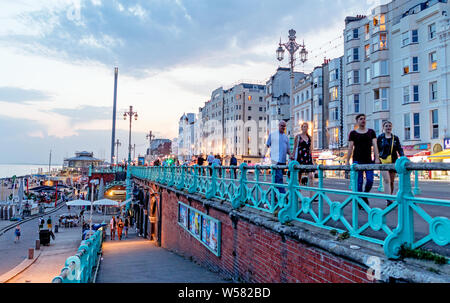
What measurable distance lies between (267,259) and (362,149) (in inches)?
110

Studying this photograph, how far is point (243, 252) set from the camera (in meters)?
7.83

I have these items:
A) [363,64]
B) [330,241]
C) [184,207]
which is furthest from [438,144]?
[330,241]

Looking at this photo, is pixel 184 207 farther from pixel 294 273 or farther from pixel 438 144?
pixel 438 144

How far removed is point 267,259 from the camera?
21.5ft

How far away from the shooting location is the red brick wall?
14.9 ft

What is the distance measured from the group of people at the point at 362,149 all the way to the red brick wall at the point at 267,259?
1.49 metres

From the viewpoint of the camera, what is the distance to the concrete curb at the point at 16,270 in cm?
1638

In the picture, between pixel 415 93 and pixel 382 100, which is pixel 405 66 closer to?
pixel 415 93

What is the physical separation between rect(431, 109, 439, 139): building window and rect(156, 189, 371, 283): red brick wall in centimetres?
2318

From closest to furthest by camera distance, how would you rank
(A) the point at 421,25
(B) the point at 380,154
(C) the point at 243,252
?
(B) the point at 380,154 → (C) the point at 243,252 → (A) the point at 421,25

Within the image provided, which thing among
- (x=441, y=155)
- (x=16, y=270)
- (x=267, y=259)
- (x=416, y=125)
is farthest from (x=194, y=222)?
(x=416, y=125)

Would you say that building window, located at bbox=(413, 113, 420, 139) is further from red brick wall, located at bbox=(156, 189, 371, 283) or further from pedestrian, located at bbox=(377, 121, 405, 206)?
pedestrian, located at bbox=(377, 121, 405, 206)
